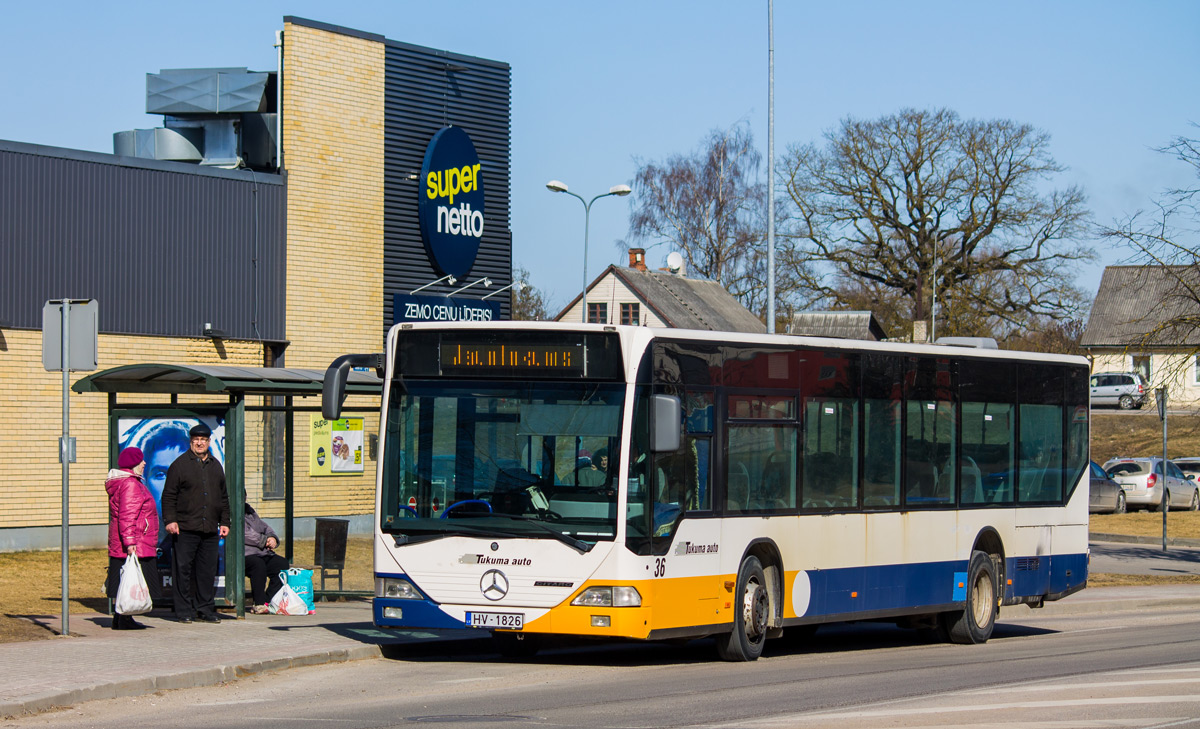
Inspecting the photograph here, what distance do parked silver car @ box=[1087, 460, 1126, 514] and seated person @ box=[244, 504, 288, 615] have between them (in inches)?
1099

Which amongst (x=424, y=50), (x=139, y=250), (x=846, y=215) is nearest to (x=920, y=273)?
(x=846, y=215)

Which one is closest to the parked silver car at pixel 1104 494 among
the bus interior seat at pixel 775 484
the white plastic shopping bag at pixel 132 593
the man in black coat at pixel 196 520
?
the bus interior seat at pixel 775 484

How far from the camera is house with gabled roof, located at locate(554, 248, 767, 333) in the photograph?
66.6 m

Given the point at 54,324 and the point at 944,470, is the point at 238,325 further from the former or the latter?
the point at 944,470

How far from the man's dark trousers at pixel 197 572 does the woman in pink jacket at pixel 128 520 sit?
296 millimetres

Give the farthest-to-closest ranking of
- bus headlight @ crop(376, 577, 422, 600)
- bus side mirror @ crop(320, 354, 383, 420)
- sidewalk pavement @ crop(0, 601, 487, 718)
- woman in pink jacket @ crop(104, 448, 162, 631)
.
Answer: woman in pink jacket @ crop(104, 448, 162, 631) < bus headlight @ crop(376, 577, 422, 600) < bus side mirror @ crop(320, 354, 383, 420) < sidewalk pavement @ crop(0, 601, 487, 718)

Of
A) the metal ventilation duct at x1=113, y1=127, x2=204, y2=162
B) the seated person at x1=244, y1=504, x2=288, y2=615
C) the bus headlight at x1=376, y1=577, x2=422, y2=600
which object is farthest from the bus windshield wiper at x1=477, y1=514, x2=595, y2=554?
the metal ventilation duct at x1=113, y1=127, x2=204, y2=162

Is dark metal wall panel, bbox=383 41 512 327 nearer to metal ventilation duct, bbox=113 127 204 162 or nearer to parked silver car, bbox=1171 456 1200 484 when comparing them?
metal ventilation duct, bbox=113 127 204 162

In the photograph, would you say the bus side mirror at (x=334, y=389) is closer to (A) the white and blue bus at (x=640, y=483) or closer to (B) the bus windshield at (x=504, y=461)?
(A) the white and blue bus at (x=640, y=483)

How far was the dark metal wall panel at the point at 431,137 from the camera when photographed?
26797mm

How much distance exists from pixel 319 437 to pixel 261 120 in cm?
566

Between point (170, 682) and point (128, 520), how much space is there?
320 cm

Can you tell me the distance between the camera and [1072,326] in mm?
77438

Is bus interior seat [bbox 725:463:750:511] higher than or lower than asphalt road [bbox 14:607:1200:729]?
higher
